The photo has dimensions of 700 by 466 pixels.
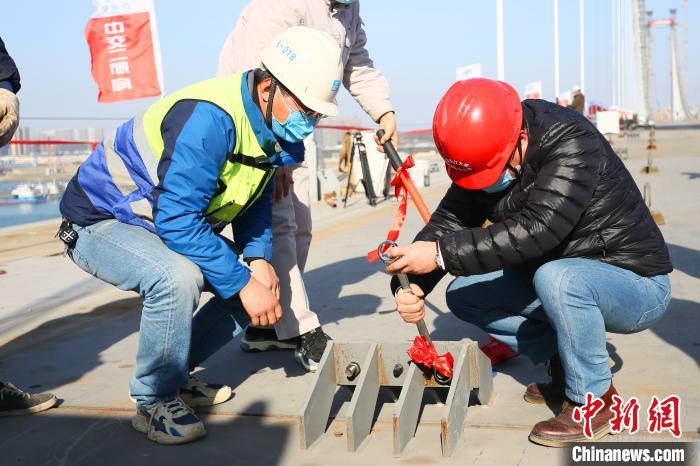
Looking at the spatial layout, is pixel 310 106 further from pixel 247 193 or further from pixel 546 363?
pixel 546 363

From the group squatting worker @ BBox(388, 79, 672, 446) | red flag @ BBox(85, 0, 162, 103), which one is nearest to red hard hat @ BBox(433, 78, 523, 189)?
squatting worker @ BBox(388, 79, 672, 446)

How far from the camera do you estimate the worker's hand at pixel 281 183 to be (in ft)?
13.2

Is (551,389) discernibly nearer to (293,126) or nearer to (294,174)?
(293,126)

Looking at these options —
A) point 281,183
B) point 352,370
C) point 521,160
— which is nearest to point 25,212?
point 281,183

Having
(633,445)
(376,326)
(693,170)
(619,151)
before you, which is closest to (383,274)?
(376,326)

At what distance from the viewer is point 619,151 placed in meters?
19.5

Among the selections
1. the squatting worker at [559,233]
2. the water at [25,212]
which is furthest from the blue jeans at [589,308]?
the water at [25,212]

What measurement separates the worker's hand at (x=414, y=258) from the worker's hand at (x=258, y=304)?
0.50m

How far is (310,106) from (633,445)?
5.50 ft

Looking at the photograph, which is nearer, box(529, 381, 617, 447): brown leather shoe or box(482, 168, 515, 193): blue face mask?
box(529, 381, 617, 447): brown leather shoe

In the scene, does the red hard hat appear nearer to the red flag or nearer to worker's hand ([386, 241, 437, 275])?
worker's hand ([386, 241, 437, 275])

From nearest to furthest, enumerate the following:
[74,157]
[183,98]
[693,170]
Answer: [183,98]
[74,157]
[693,170]

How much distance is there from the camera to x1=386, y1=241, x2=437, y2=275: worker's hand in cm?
294

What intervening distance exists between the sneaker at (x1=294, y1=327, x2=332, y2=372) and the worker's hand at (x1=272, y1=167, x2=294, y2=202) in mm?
695
